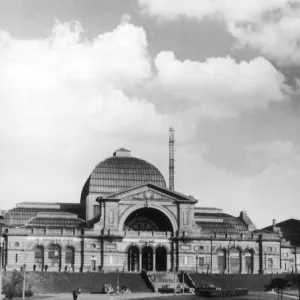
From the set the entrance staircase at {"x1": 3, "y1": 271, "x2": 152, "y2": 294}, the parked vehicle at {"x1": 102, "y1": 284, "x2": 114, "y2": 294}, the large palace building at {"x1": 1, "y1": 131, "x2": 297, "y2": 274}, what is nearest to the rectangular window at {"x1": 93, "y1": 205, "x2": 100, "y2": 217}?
the large palace building at {"x1": 1, "y1": 131, "x2": 297, "y2": 274}

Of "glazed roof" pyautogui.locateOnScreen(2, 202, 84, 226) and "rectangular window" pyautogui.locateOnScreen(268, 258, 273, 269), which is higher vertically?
"glazed roof" pyautogui.locateOnScreen(2, 202, 84, 226)

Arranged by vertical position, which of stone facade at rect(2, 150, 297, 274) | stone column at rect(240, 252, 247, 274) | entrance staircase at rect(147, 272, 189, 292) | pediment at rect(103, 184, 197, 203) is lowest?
entrance staircase at rect(147, 272, 189, 292)

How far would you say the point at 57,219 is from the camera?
139 m

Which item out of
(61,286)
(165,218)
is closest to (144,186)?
(165,218)

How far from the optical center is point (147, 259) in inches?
5399

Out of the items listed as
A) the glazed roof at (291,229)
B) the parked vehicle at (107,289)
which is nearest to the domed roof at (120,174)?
the parked vehicle at (107,289)

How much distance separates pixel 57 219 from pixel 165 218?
64.2ft

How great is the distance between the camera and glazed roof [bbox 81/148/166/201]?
145 metres

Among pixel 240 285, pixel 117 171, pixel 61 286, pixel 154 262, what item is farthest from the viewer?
pixel 117 171

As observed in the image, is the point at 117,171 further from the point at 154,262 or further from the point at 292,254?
the point at 292,254

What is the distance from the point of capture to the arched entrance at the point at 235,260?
13712 cm

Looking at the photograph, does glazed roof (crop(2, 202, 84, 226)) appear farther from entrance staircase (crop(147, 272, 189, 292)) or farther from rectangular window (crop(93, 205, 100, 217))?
entrance staircase (crop(147, 272, 189, 292))

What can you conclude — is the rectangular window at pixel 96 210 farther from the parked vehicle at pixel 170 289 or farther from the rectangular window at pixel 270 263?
the rectangular window at pixel 270 263

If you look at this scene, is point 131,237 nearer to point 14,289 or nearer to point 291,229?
point 14,289
